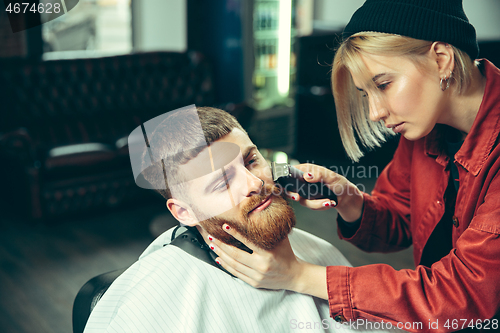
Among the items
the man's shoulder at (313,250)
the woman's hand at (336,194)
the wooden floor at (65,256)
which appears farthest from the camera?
the wooden floor at (65,256)

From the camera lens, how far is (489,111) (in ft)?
3.59

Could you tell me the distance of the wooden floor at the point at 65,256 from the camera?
215 cm

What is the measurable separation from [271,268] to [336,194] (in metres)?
0.38

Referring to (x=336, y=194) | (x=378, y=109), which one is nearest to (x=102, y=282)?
(x=336, y=194)

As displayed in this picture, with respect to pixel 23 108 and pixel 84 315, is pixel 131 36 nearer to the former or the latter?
pixel 23 108

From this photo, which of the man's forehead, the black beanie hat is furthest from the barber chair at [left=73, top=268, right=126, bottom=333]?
the black beanie hat

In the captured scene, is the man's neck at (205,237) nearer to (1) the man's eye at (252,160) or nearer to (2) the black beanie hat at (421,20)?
(1) the man's eye at (252,160)

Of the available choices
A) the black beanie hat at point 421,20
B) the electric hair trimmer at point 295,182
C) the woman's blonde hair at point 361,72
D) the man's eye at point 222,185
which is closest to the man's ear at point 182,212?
the man's eye at point 222,185

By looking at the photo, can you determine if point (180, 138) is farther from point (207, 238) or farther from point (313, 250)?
point (313, 250)

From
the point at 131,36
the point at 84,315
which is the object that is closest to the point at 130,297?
the point at 84,315

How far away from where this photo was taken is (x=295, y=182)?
116 centimetres

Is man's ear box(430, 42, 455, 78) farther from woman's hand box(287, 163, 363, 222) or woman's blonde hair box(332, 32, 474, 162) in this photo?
woman's hand box(287, 163, 363, 222)

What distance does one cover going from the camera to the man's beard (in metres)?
1.06

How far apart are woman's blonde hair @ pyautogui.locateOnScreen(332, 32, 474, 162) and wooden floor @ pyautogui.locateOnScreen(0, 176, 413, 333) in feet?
1.85
